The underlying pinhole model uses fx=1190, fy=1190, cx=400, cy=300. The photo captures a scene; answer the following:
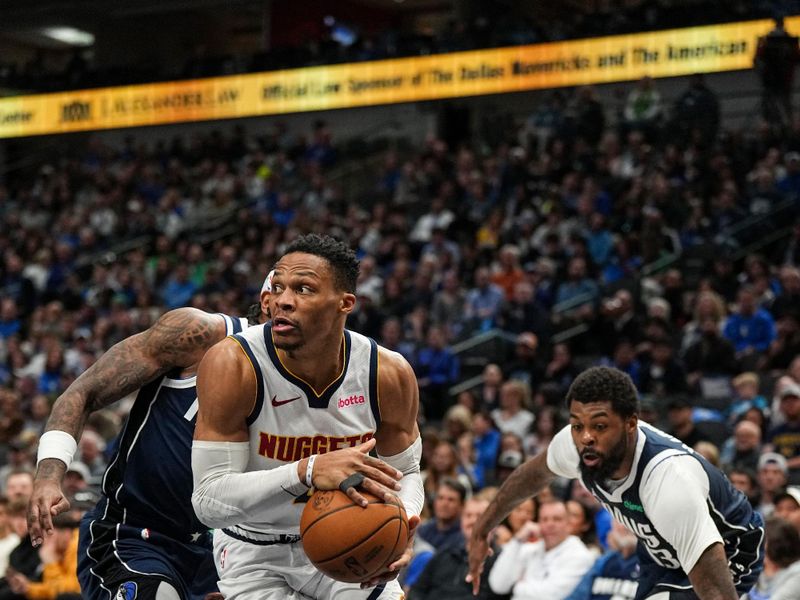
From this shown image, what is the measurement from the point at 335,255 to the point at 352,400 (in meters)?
0.51

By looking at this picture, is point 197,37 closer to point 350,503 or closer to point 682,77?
point 682,77

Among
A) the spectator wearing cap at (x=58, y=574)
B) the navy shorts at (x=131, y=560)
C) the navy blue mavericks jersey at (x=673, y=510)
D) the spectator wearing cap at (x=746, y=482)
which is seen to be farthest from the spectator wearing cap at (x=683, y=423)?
the navy shorts at (x=131, y=560)

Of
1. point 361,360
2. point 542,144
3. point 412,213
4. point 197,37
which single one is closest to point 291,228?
point 412,213

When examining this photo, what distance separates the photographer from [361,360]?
4199mm

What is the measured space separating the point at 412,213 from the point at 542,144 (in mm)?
2279

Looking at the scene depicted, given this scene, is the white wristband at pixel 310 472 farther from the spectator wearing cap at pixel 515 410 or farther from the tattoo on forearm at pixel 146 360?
the spectator wearing cap at pixel 515 410

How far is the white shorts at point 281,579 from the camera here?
4.13 metres

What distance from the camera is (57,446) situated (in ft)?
14.1

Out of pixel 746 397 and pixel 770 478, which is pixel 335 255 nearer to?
pixel 770 478

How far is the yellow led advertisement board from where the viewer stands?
55.9ft

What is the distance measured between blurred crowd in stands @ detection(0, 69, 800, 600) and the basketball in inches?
130

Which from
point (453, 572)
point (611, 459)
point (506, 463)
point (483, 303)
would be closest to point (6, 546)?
point (453, 572)

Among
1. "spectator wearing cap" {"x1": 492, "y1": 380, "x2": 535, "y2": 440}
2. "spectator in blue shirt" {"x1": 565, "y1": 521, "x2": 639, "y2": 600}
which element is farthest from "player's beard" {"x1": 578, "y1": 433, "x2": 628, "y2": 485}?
"spectator wearing cap" {"x1": 492, "y1": 380, "x2": 535, "y2": 440}

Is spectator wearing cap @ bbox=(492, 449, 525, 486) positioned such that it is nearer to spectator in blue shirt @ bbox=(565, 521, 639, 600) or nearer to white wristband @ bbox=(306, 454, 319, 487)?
spectator in blue shirt @ bbox=(565, 521, 639, 600)
